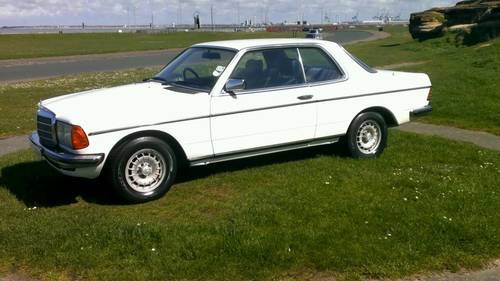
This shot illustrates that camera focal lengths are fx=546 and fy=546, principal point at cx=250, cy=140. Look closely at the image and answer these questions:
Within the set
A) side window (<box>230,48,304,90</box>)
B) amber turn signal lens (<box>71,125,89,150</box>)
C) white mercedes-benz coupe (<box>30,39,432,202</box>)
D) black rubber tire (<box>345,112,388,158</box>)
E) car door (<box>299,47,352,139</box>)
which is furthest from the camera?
black rubber tire (<box>345,112,388,158</box>)

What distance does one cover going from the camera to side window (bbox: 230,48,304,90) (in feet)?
20.1

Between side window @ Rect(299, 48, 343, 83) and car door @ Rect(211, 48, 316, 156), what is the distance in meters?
0.12

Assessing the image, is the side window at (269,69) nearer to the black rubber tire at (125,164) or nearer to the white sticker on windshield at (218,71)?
the white sticker on windshield at (218,71)

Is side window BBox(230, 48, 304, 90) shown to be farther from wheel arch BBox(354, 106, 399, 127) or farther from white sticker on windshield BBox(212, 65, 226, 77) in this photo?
wheel arch BBox(354, 106, 399, 127)

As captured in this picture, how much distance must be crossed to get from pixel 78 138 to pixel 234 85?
1713 mm

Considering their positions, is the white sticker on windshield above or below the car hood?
above

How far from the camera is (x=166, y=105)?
5562 mm

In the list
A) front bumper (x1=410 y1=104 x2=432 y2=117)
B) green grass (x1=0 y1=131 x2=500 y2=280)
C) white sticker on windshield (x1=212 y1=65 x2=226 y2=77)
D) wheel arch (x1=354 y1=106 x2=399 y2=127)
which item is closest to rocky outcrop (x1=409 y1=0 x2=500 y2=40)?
front bumper (x1=410 y1=104 x2=432 y2=117)

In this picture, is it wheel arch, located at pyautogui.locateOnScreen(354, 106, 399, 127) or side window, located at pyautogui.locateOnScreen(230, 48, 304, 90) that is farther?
wheel arch, located at pyautogui.locateOnScreen(354, 106, 399, 127)

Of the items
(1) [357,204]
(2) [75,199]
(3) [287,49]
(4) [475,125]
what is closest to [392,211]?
(1) [357,204]

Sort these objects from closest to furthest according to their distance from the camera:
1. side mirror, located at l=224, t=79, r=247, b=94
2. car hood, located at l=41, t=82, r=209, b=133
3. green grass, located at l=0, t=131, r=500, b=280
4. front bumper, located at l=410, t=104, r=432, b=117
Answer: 1. green grass, located at l=0, t=131, r=500, b=280
2. car hood, located at l=41, t=82, r=209, b=133
3. side mirror, located at l=224, t=79, r=247, b=94
4. front bumper, located at l=410, t=104, r=432, b=117

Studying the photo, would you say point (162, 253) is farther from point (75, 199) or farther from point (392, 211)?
point (392, 211)

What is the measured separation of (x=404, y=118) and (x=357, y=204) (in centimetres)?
236

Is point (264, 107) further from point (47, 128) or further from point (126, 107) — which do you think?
point (47, 128)
